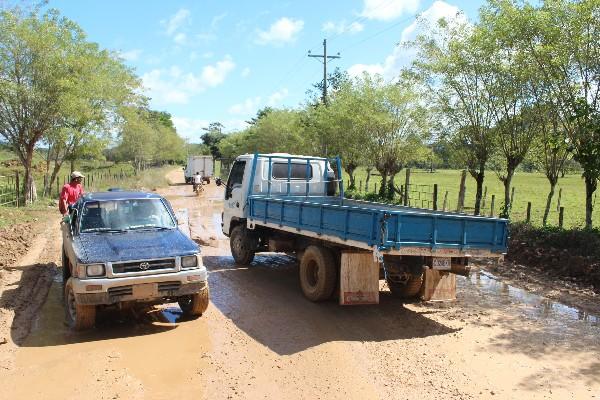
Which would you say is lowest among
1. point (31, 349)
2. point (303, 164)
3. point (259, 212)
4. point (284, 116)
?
point (31, 349)

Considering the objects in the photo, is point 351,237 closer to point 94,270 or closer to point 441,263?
point 441,263

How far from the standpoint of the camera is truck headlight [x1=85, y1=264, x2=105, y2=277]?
632cm

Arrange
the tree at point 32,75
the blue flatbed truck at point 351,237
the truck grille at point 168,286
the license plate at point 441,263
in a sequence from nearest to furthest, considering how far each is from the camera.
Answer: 1. the truck grille at point 168,286
2. the blue flatbed truck at point 351,237
3. the license plate at point 441,263
4. the tree at point 32,75

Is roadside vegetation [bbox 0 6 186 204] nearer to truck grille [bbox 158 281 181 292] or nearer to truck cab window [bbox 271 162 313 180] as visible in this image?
truck cab window [bbox 271 162 313 180]

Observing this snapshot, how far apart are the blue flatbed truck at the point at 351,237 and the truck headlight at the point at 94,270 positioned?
3259 millimetres

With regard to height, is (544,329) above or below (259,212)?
below

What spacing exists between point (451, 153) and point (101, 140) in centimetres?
1737

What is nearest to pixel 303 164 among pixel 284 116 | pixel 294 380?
pixel 294 380

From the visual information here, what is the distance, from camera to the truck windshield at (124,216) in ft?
24.7

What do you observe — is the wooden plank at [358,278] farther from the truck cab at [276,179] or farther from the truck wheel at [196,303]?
the truck cab at [276,179]

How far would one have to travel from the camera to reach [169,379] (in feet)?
17.4

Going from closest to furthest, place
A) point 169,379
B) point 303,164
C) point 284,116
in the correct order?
point 169,379 < point 303,164 < point 284,116

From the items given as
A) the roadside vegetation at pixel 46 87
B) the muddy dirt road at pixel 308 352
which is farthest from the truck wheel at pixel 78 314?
the roadside vegetation at pixel 46 87

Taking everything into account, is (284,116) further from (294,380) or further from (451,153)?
(294,380)
